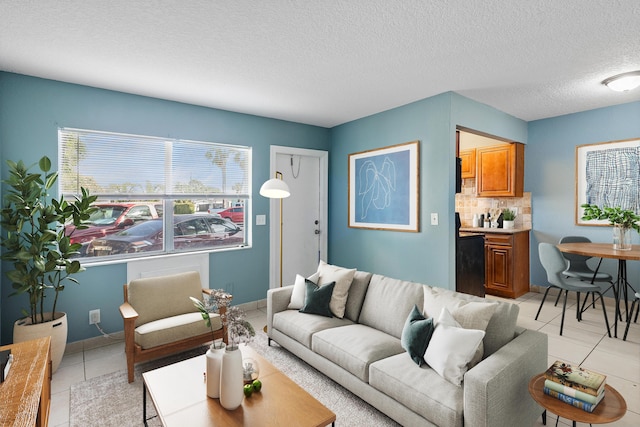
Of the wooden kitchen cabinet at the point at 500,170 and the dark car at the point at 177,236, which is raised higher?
the wooden kitchen cabinet at the point at 500,170

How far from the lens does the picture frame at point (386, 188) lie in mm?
3949

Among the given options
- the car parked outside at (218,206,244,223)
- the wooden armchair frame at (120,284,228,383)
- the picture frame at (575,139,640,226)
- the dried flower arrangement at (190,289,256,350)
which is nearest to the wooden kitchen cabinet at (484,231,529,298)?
the picture frame at (575,139,640,226)

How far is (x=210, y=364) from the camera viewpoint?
1797mm

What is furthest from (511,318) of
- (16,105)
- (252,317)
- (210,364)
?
(16,105)

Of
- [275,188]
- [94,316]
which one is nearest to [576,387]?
[275,188]

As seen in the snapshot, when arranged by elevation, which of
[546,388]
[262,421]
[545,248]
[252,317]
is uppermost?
[545,248]

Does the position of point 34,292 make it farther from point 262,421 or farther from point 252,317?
point 262,421

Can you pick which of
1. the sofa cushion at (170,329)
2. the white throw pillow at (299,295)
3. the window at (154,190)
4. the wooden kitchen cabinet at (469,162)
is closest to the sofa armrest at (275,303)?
the white throw pillow at (299,295)

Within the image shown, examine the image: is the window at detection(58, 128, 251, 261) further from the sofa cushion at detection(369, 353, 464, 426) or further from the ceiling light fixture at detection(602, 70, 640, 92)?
the ceiling light fixture at detection(602, 70, 640, 92)

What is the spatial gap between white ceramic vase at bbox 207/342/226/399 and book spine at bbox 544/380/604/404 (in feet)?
5.56

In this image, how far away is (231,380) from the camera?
5.52 feet

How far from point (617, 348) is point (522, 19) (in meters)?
3.15

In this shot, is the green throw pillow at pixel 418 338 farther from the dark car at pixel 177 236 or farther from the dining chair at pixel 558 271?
the dark car at pixel 177 236

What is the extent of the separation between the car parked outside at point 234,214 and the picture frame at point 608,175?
4.64 metres
